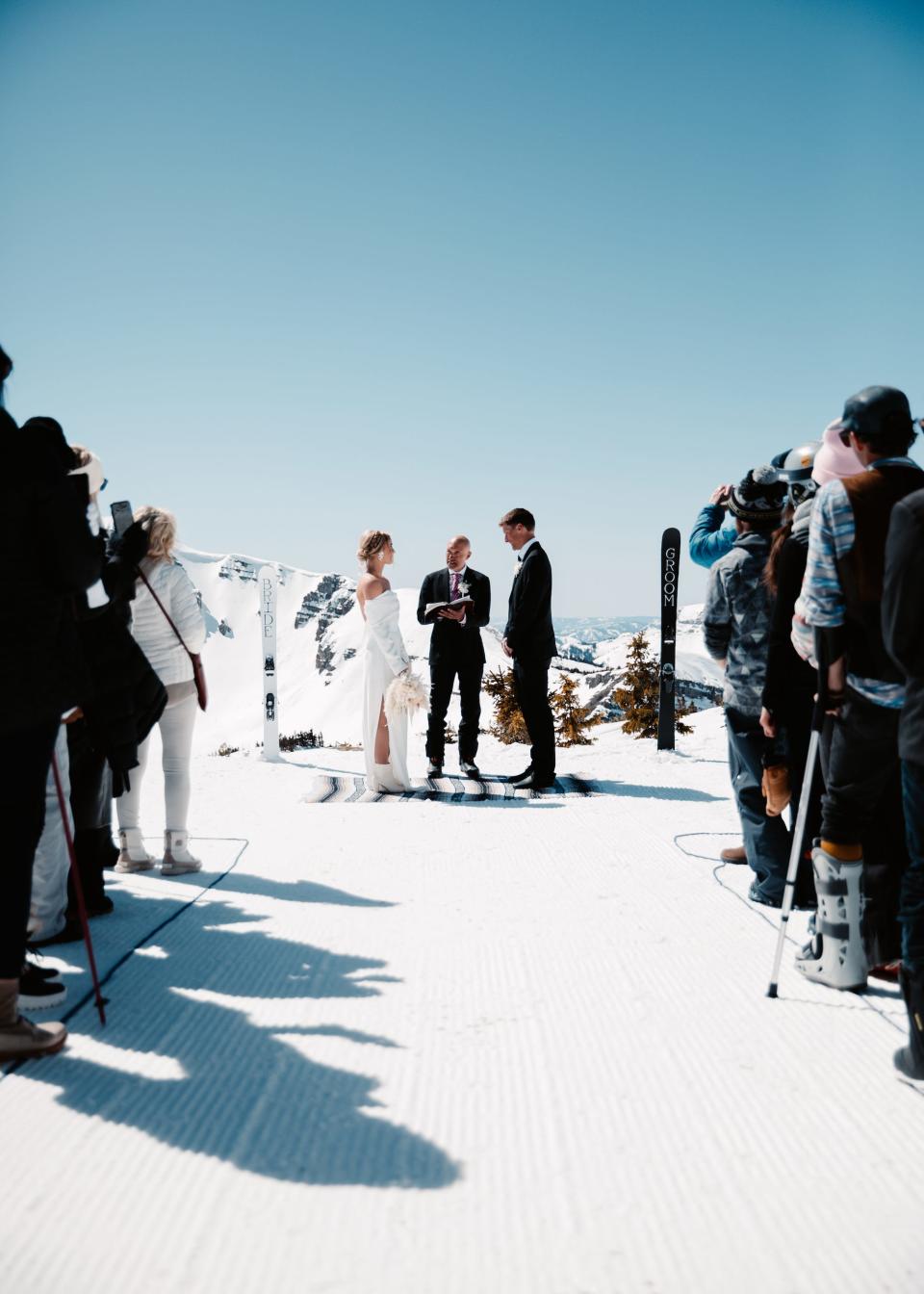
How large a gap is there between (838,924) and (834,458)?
150cm

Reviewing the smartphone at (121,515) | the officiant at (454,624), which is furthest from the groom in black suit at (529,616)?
the smartphone at (121,515)

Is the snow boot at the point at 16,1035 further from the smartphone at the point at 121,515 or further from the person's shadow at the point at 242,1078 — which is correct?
the smartphone at the point at 121,515

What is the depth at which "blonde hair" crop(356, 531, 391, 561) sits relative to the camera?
602 cm

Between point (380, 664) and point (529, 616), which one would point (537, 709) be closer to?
point (529, 616)

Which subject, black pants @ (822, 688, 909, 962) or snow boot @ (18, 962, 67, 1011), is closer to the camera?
black pants @ (822, 688, 909, 962)

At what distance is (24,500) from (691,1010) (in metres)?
2.36

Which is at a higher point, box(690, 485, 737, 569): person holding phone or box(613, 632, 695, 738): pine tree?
box(690, 485, 737, 569): person holding phone

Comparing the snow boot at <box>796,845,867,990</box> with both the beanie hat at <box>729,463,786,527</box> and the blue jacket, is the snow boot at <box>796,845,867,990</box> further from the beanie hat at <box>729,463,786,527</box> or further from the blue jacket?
the blue jacket

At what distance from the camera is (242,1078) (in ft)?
7.02

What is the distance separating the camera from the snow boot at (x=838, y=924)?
102 inches

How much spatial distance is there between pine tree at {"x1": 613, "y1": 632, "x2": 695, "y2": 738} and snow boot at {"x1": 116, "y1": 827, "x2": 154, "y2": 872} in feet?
25.6

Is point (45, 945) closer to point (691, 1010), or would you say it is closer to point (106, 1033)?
point (106, 1033)

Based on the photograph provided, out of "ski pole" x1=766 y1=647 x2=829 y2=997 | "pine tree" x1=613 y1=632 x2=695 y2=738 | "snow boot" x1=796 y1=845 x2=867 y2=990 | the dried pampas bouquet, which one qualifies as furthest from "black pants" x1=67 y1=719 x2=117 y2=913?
"pine tree" x1=613 y1=632 x2=695 y2=738

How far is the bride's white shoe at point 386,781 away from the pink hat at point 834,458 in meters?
4.43
